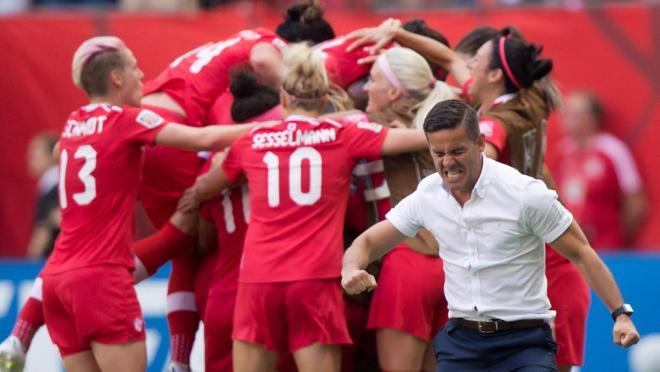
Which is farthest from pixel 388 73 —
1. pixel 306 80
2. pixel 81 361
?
pixel 81 361

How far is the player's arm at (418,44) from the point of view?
7.77 meters

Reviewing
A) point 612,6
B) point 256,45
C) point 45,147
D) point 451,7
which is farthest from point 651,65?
point 45,147

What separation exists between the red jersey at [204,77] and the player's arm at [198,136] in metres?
0.64

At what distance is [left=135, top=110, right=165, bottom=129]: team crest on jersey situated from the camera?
7.21 meters

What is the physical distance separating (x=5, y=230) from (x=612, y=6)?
18.1 ft

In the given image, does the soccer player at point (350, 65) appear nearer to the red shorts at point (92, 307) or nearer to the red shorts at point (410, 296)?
the red shorts at point (410, 296)

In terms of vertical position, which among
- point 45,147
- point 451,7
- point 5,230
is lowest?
point 5,230

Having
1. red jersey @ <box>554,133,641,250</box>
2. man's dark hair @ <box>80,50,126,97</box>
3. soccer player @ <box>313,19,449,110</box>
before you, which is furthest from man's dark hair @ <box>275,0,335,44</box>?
red jersey @ <box>554,133,641,250</box>

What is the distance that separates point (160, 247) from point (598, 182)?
452cm

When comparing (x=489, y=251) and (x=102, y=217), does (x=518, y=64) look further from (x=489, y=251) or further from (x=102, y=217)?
(x=102, y=217)

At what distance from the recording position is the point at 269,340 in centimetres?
703

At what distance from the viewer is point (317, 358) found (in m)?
6.96

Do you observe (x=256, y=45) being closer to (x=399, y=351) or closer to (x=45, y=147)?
(x=399, y=351)

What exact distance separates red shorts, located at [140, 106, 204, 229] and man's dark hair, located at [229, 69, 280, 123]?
1.23ft
